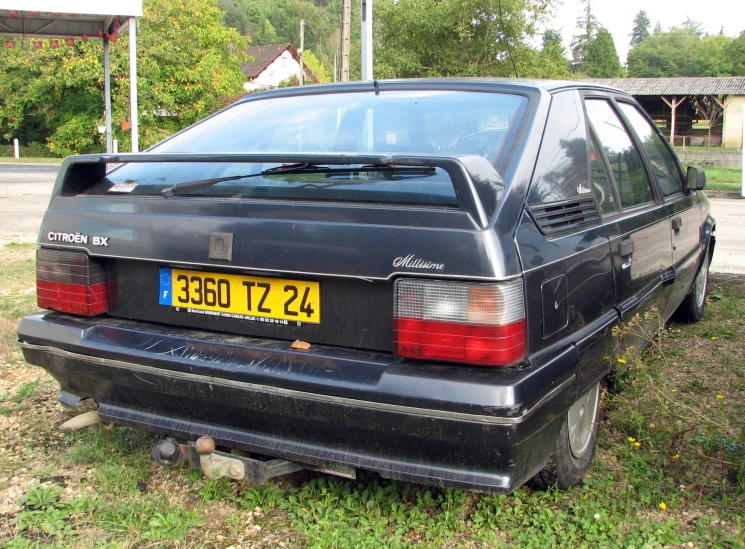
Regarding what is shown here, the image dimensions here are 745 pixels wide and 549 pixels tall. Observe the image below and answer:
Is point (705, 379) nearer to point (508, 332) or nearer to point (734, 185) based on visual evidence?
point (508, 332)

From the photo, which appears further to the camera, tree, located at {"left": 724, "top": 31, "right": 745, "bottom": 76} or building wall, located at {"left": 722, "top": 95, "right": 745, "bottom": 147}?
tree, located at {"left": 724, "top": 31, "right": 745, "bottom": 76}

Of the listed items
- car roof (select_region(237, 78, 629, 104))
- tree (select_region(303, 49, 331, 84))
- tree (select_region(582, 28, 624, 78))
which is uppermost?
tree (select_region(582, 28, 624, 78))

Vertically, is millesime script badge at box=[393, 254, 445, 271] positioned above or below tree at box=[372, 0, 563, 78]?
below

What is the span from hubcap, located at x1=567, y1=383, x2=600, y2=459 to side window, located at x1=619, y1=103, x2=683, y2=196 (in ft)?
4.92

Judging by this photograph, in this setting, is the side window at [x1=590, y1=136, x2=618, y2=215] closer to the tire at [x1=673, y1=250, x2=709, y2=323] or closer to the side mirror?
the side mirror

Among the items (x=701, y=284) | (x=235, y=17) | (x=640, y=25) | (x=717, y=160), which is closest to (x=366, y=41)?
(x=701, y=284)

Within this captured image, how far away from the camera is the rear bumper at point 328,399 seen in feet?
6.64

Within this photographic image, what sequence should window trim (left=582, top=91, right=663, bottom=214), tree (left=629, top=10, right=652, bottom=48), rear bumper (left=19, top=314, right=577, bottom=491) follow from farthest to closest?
1. tree (left=629, top=10, right=652, bottom=48)
2. window trim (left=582, top=91, right=663, bottom=214)
3. rear bumper (left=19, top=314, right=577, bottom=491)

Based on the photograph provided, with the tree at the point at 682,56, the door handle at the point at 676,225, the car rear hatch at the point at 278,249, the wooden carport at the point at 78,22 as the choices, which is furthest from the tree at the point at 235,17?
the car rear hatch at the point at 278,249

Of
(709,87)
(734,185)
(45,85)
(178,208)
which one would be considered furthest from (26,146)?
(178,208)

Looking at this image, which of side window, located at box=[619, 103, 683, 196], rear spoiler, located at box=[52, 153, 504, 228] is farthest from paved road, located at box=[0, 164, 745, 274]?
rear spoiler, located at box=[52, 153, 504, 228]

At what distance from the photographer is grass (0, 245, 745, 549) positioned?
7.93 feet

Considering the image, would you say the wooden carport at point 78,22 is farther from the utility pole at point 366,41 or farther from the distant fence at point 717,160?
the distant fence at point 717,160

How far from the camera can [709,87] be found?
44.2 m
